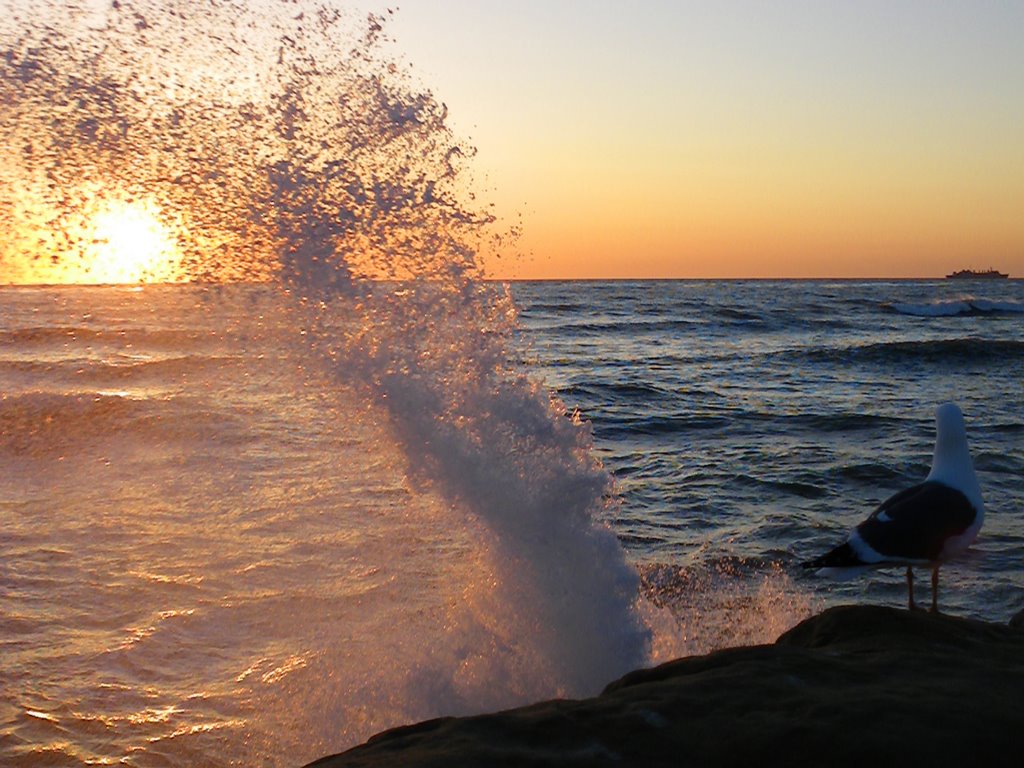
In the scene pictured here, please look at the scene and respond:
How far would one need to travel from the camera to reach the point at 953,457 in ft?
15.6

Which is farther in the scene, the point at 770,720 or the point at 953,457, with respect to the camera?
the point at 953,457

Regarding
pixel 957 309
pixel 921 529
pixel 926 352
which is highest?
pixel 957 309

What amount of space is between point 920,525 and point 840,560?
383 mm

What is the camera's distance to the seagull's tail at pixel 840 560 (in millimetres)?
4531

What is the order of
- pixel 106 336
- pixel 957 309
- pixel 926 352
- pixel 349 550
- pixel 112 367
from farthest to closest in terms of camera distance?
pixel 957 309
pixel 106 336
pixel 926 352
pixel 112 367
pixel 349 550

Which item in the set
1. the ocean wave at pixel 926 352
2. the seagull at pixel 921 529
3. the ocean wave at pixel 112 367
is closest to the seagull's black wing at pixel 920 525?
the seagull at pixel 921 529

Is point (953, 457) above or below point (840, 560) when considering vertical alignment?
above

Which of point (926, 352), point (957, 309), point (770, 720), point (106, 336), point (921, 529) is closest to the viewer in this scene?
point (770, 720)

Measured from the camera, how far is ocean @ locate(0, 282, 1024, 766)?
4.62 metres

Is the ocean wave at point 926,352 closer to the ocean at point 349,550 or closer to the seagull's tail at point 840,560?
the ocean at point 349,550

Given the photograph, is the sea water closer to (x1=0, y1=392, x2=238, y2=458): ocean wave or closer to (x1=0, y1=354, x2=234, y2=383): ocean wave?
(x1=0, y1=392, x2=238, y2=458): ocean wave

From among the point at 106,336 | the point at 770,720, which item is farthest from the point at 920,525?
the point at 106,336

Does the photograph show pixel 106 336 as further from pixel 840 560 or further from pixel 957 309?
pixel 957 309

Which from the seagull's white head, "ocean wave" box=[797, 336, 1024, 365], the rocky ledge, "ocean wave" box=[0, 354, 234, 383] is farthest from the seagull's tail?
"ocean wave" box=[797, 336, 1024, 365]
